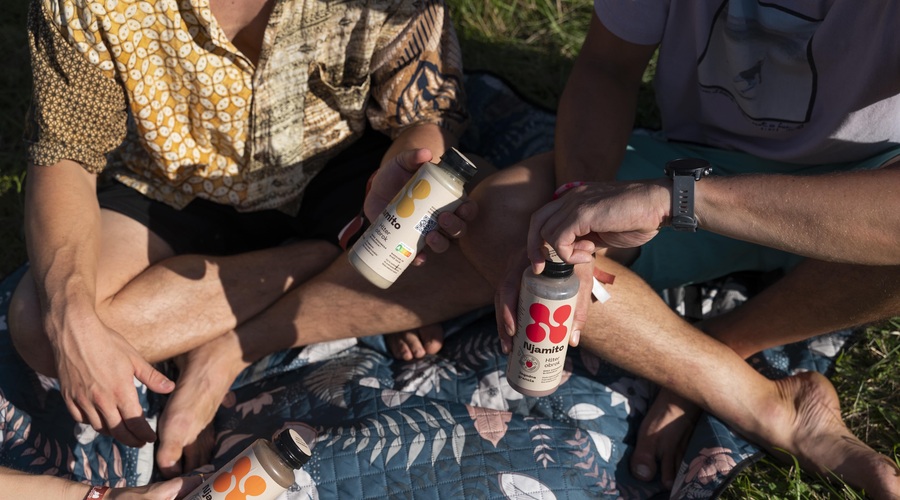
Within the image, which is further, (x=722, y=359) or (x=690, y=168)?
(x=722, y=359)

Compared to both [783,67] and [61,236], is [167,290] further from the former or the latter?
[783,67]

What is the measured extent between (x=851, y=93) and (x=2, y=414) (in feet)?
7.87

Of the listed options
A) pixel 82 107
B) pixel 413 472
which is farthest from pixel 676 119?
pixel 82 107

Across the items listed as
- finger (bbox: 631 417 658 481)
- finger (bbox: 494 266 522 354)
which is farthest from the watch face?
finger (bbox: 631 417 658 481)

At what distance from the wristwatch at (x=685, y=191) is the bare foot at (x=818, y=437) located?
0.73 meters

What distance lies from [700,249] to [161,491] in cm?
156

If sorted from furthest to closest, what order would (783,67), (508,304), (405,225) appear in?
(783,67)
(508,304)
(405,225)

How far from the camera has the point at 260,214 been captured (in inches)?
105

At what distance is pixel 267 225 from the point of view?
8.95ft

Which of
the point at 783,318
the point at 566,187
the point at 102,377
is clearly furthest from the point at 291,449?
the point at 783,318

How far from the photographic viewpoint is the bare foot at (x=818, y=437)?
2.17m

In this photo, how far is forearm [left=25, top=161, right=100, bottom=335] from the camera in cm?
220

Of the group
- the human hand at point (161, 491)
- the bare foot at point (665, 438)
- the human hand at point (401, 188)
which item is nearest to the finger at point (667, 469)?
the bare foot at point (665, 438)

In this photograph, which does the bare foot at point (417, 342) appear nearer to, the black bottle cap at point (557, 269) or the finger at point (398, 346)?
the finger at point (398, 346)
